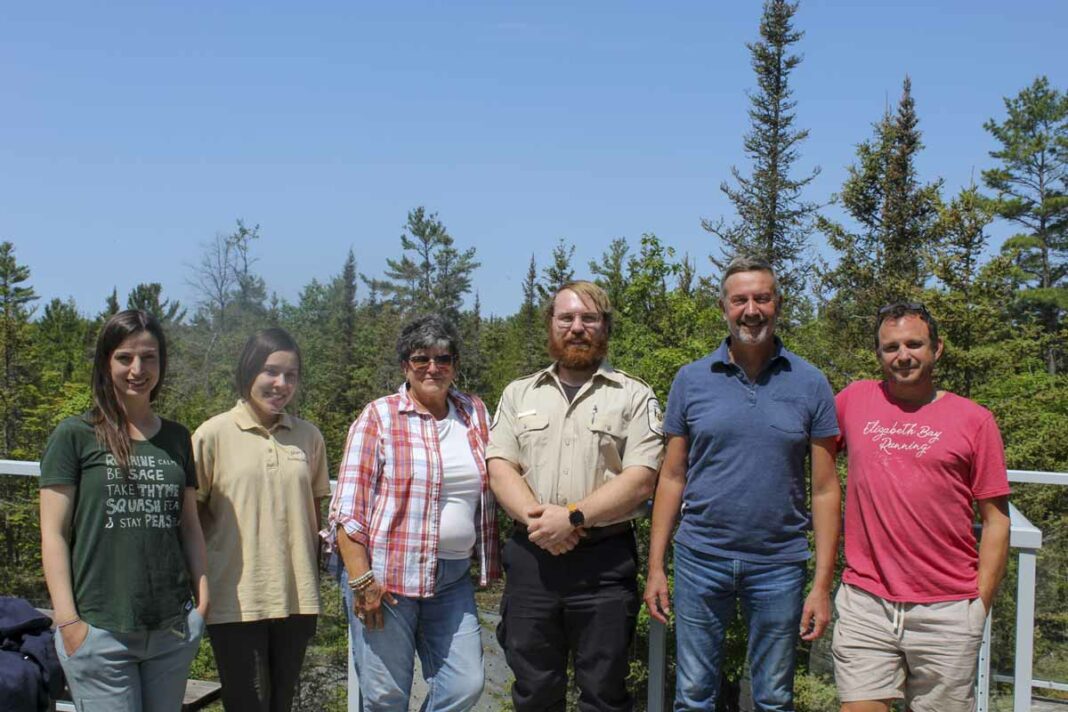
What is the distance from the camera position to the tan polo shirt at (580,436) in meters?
2.74

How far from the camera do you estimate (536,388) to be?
2.90m

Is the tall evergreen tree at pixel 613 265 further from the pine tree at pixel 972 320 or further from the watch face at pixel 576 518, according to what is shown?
the watch face at pixel 576 518

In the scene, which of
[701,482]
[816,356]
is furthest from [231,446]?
[816,356]

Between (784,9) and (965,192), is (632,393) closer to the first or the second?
(965,192)

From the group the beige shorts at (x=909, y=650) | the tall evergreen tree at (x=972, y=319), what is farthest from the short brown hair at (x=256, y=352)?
the tall evergreen tree at (x=972, y=319)

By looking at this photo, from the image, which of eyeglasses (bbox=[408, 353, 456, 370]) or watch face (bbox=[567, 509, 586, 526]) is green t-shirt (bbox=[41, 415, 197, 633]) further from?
watch face (bbox=[567, 509, 586, 526])

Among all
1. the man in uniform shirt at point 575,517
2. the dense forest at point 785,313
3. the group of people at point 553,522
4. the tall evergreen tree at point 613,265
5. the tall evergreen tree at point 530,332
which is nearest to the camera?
the group of people at point 553,522

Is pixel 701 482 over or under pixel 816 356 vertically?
under

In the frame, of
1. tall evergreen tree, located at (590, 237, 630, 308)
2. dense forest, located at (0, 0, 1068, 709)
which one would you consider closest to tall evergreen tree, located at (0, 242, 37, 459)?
dense forest, located at (0, 0, 1068, 709)

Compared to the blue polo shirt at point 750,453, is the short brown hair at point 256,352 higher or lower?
higher

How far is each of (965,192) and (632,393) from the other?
84.1 ft

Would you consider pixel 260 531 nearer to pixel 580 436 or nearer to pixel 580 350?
pixel 580 436

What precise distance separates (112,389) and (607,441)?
1517mm

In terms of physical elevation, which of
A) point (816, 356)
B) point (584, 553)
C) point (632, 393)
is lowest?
point (584, 553)
